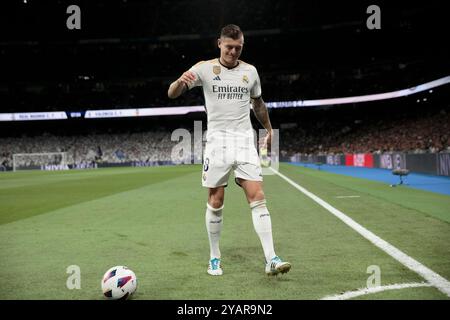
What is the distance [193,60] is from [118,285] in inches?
2275

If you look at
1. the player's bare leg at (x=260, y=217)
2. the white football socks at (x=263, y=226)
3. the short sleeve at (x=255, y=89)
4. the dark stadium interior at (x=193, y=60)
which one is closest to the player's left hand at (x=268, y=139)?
the short sleeve at (x=255, y=89)

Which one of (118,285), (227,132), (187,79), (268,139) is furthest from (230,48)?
(118,285)

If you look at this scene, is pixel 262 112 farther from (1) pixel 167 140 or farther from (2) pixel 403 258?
(1) pixel 167 140

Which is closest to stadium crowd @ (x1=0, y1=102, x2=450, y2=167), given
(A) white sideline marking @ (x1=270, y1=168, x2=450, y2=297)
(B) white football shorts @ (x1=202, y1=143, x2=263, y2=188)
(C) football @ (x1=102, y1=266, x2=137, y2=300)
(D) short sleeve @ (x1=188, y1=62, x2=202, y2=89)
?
(A) white sideline marking @ (x1=270, y1=168, x2=450, y2=297)

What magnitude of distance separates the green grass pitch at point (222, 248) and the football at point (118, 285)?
176mm

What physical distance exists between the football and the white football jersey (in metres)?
1.66

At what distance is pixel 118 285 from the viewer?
3441mm

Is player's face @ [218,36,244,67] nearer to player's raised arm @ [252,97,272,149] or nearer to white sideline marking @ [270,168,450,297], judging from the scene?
player's raised arm @ [252,97,272,149]

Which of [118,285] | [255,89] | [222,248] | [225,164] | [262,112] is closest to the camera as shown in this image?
[118,285]

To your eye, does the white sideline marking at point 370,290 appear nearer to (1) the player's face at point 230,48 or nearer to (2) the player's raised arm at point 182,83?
(2) the player's raised arm at point 182,83

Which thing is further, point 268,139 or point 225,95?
→ point 268,139

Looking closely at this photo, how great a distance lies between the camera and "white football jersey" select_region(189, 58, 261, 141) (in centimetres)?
434

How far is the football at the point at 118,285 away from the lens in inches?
135

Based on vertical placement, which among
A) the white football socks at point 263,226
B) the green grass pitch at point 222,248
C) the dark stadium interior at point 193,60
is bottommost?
the green grass pitch at point 222,248
